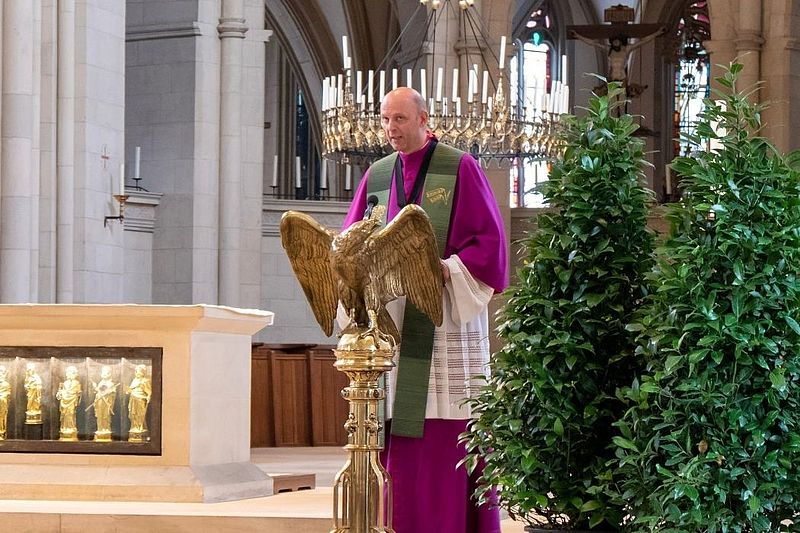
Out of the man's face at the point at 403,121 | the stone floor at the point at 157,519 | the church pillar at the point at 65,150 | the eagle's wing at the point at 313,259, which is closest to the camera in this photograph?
the eagle's wing at the point at 313,259

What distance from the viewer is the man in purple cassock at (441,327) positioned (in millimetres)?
4891

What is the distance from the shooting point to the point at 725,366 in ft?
12.3

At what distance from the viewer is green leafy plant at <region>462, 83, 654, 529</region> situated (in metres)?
4.13

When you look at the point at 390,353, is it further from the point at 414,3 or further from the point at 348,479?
the point at 414,3

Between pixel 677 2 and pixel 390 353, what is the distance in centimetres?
2171

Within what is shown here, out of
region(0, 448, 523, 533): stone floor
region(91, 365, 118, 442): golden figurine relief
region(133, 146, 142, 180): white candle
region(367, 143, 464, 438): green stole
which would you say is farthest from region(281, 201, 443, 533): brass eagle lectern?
region(133, 146, 142, 180): white candle

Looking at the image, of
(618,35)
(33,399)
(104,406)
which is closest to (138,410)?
(104,406)

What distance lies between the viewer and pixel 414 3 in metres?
21.4

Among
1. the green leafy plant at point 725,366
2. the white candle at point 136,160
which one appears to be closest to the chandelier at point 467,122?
the white candle at point 136,160

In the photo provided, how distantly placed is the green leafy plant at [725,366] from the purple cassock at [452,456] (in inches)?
43.5

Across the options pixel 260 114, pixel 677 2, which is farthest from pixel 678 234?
pixel 677 2

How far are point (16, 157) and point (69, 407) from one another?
150 inches

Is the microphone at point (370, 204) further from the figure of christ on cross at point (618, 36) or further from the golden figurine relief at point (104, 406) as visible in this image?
the figure of christ on cross at point (618, 36)

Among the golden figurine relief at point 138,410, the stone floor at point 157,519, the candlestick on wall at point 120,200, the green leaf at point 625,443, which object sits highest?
the candlestick on wall at point 120,200
